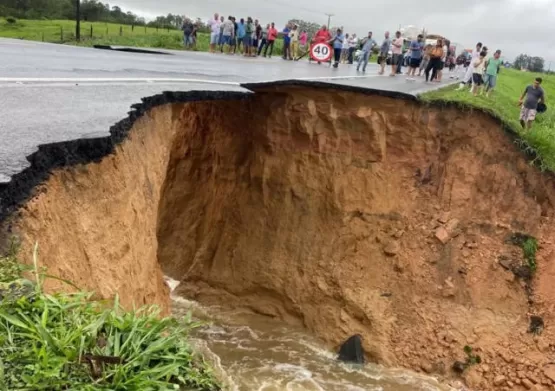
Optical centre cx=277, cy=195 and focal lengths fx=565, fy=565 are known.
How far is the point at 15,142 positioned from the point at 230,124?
7.22 meters

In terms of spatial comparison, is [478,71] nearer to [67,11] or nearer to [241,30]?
[241,30]

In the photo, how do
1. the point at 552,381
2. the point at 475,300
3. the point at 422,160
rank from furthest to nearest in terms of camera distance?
the point at 422,160
the point at 475,300
the point at 552,381

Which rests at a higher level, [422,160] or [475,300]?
[422,160]

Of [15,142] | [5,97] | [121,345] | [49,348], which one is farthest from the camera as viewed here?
[5,97]

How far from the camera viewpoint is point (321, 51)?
19375 millimetres

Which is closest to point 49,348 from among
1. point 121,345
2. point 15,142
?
point 121,345

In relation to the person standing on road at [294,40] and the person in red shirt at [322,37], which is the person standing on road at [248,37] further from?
the person in red shirt at [322,37]

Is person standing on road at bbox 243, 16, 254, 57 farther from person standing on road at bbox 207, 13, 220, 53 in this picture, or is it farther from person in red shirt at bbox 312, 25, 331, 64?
person in red shirt at bbox 312, 25, 331, 64

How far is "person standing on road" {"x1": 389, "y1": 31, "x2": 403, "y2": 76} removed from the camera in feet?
57.9

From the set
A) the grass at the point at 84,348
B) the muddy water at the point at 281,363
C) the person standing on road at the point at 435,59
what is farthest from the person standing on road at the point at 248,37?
the grass at the point at 84,348

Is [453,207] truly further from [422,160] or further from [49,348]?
[49,348]

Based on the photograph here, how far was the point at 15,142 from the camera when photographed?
14.3 ft

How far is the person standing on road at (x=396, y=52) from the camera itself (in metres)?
17.6

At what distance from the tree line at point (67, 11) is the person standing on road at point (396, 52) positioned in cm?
3400
